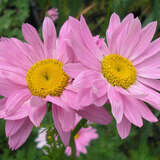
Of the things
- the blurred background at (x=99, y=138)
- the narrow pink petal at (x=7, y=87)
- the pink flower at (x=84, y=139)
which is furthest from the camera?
the pink flower at (x=84, y=139)

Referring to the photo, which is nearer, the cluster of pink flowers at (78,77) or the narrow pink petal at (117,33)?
the cluster of pink flowers at (78,77)

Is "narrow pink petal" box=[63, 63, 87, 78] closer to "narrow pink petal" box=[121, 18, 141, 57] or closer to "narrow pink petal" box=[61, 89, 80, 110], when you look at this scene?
"narrow pink petal" box=[61, 89, 80, 110]

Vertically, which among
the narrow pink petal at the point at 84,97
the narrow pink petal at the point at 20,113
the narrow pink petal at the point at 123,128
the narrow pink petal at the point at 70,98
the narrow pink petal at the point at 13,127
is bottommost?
the narrow pink petal at the point at 13,127

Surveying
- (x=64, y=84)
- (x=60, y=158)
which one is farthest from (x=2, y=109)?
(x=60, y=158)

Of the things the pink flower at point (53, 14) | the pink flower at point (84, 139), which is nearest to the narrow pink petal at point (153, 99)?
the pink flower at point (84, 139)

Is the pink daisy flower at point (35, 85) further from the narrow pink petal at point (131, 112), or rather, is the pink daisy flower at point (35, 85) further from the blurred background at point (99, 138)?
the blurred background at point (99, 138)

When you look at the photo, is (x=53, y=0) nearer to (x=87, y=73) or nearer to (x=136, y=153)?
(x=136, y=153)

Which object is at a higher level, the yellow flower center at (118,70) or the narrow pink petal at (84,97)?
the narrow pink petal at (84,97)
